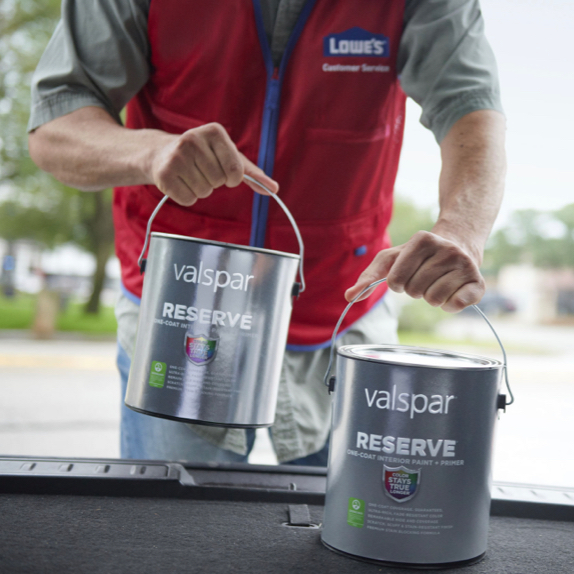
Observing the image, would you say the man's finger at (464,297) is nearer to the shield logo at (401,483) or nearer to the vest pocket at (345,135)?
the shield logo at (401,483)

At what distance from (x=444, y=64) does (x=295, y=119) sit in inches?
10.2

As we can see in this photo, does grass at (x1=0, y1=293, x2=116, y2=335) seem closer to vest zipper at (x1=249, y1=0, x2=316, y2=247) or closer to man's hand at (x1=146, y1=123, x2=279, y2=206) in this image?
vest zipper at (x1=249, y1=0, x2=316, y2=247)

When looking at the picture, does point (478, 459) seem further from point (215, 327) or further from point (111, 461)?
point (111, 461)

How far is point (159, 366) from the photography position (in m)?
0.79

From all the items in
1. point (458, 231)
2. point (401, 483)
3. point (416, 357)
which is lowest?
point (401, 483)

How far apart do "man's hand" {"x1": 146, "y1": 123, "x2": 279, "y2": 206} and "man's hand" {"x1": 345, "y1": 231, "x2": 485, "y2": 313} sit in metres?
0.21

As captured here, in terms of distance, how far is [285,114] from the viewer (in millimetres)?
1079

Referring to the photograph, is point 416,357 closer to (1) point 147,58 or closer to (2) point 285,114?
(2) point 285,114

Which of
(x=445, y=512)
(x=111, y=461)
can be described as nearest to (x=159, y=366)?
(x=111, y=461)

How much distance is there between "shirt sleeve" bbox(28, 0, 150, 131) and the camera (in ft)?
3.42

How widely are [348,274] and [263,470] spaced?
38 centimetres

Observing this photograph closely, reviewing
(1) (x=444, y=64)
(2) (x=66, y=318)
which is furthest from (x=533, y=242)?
(1) (x=444, y=64)

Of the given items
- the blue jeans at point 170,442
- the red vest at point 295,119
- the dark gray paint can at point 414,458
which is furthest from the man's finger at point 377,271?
the blue jeans at point 170,442

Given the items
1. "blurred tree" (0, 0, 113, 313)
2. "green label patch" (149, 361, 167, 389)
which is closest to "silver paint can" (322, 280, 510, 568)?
"green label patch" (149, 361, 167, 389)
